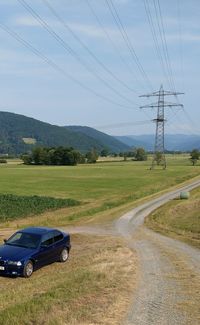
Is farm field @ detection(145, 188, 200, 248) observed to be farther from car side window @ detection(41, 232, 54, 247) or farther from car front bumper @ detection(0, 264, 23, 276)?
car front bumper @ detection(0, 264, 23, 276)

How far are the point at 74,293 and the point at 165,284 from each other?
12.5 ft

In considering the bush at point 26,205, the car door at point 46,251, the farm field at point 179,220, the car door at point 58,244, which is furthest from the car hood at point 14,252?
the bush at point 26,205

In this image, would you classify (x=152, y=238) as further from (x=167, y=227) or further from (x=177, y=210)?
(x=177, y=210)

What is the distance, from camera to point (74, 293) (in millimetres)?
15281

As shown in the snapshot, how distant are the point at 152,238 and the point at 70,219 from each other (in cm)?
1473

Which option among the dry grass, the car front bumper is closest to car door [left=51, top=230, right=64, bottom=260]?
the dry grass

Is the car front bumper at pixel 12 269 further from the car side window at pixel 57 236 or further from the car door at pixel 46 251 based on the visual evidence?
the car side window at pixel 57 236

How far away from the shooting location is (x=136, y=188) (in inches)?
3228

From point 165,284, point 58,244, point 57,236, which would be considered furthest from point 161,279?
point 57,236

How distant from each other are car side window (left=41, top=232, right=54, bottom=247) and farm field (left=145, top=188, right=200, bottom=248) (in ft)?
31.4

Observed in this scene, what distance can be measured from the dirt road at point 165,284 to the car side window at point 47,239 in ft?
13.9

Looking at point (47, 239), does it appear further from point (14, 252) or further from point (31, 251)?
point (14, 252)

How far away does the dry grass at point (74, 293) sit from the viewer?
12906 millimetres

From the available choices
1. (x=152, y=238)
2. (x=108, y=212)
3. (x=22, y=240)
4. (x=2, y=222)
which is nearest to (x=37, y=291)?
(x=22, y=240)
